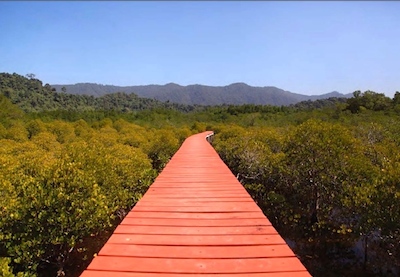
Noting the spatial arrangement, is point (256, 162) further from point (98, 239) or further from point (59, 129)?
point (59, 129)

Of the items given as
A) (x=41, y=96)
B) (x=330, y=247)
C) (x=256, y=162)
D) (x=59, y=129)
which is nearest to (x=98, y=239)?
(x=256, y=162)

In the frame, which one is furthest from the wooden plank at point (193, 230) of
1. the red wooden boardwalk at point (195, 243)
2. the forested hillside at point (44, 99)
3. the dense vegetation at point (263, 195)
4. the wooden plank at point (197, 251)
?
the forested hillside at point (44, 99)

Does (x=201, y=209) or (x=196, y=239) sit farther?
(x=201, y=209)

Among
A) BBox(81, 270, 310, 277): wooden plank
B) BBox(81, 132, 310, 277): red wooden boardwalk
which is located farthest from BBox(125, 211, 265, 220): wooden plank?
BBox(81, 270, 310, 277): wooden plank

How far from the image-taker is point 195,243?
2.46 m

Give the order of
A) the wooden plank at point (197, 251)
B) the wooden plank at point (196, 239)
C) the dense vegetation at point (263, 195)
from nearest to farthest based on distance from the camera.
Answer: the wooden plank at point (197, 251)
the wooden plank at point (196, 239)
the dense vegetation at point (263, 195)

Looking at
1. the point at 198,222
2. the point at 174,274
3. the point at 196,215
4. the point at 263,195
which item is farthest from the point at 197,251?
the point at 263,195

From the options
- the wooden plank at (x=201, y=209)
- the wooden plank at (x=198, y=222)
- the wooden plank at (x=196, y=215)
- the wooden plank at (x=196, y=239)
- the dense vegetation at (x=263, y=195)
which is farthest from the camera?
the dense vegetation at (x=263, y=195)

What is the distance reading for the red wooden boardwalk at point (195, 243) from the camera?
2036 millimetres

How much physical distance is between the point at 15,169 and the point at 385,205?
10.0 metres

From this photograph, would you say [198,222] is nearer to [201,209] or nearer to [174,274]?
[201,209]

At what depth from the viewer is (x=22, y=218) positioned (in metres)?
6.40

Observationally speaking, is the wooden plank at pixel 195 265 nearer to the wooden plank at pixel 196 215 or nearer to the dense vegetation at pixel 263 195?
the wooden plank at pixel 196 215

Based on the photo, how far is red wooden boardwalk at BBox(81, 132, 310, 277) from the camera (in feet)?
6.68
